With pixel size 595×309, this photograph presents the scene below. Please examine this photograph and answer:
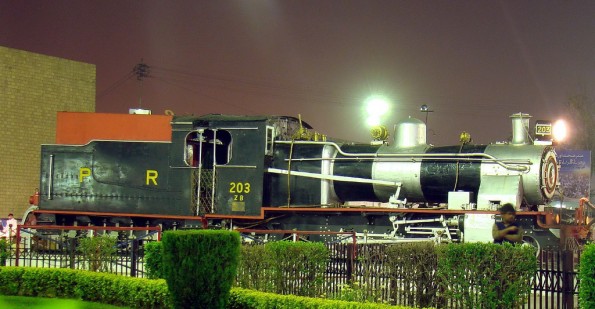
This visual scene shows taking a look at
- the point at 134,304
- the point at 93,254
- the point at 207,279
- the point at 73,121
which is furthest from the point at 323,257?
the point at 73,121

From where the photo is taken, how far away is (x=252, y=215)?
2178 cm

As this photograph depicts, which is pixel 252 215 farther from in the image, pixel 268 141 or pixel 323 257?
pixel 323 257

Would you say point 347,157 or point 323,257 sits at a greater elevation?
point 347,157

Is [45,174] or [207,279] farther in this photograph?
[45,174]

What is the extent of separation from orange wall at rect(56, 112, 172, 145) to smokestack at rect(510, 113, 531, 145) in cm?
915

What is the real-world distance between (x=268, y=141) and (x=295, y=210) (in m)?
2.03

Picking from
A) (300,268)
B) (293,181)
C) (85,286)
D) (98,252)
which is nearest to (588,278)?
(300,268)

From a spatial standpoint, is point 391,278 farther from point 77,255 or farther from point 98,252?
point 77,255

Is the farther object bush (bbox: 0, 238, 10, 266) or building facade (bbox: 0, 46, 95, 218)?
building facade (bbox: 0, 46, 95, 218)

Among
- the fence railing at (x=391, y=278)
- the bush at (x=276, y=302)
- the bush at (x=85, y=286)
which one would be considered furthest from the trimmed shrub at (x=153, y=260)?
the fence railing at (x=391, y=278)

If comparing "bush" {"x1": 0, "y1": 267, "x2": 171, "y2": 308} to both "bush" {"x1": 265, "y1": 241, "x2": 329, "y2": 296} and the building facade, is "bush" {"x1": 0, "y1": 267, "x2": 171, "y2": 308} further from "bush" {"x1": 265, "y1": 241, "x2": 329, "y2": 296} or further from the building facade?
the building facade

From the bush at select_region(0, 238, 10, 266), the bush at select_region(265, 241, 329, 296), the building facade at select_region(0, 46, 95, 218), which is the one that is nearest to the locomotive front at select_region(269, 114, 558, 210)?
the bush at select_region(265, 241, 329, 296)

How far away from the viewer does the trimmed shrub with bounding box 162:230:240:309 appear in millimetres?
12336

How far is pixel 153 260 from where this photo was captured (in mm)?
15352
